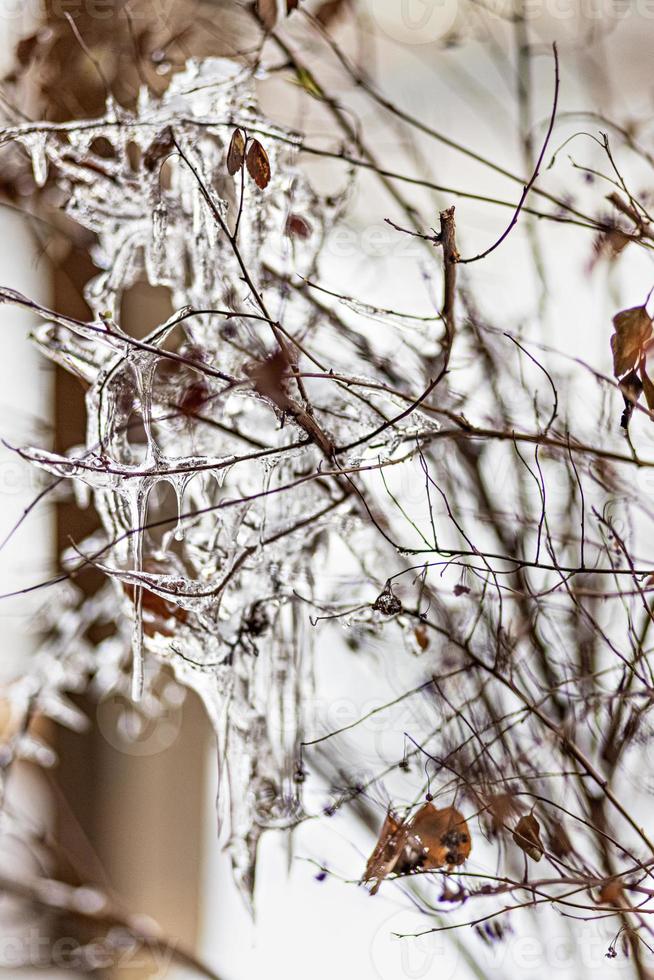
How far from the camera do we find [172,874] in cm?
104

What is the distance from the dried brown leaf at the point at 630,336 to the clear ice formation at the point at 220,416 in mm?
87

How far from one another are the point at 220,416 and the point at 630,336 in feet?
0.55

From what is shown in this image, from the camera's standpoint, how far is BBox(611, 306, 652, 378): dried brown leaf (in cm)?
30

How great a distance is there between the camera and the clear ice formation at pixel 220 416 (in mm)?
354

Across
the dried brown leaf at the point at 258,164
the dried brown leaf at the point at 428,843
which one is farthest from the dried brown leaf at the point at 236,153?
the dried brown leaf at the point at 428,843

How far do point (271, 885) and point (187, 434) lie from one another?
0.63 metres

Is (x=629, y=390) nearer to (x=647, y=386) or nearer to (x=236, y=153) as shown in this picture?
(x=647, y=386)

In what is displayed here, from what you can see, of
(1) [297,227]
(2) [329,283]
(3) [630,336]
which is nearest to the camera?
(3) [630,336]

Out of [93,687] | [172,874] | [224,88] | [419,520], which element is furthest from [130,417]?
[172,874]

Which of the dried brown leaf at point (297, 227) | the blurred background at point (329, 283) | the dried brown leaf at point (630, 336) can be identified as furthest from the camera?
the blurred background at point (329, 283)

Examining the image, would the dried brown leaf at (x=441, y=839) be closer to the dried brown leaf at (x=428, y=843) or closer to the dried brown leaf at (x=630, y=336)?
the dried brown leaf at (x=428, y=843)

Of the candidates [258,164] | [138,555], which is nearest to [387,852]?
[138,555]

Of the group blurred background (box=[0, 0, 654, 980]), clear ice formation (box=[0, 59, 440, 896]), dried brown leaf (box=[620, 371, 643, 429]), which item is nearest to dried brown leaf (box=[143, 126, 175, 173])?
clear ice formation (box=[0, 59, 440, 896])

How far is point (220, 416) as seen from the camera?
38cm
